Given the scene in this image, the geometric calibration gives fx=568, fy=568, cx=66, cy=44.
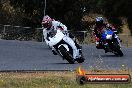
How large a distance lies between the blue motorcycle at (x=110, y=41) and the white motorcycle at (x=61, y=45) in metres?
3.93

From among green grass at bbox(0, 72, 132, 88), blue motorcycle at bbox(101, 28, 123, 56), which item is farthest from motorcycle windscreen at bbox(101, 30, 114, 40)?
green grass at bbox(0, 72, 132, 88)

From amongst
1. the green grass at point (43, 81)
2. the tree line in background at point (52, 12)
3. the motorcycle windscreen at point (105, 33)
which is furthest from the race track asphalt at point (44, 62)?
the tree line in background at point (52, 12)

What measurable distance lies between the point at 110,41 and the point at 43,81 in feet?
35.0

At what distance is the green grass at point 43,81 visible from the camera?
40.0ft

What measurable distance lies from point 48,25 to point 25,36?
63.4 ft

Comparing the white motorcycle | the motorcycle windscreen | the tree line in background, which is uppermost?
the tree line in background

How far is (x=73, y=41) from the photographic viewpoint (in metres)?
19.6

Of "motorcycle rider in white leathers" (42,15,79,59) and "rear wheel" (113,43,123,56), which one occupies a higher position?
"motorcycle rider in white leathers" (42,15,79,59)

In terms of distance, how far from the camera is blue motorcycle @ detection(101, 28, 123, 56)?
911 inches

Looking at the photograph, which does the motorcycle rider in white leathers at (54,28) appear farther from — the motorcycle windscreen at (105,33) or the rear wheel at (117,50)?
the motorcycle windscreen at (105,33)

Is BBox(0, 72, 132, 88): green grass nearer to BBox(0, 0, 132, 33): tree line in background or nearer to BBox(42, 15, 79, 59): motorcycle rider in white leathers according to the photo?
BBox(42, 15, 79, 59): motorcycle rider in white leathers

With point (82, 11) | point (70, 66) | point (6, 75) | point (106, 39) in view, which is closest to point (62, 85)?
point (6, 75)

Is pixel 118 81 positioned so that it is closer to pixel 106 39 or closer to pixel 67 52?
pixel 67 52

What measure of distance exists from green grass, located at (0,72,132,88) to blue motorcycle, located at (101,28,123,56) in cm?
793
